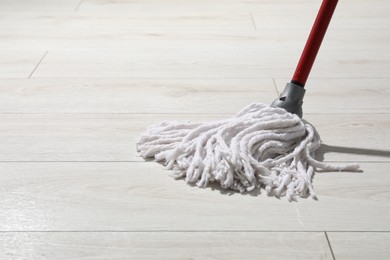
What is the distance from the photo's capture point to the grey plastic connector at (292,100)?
940 millimetres

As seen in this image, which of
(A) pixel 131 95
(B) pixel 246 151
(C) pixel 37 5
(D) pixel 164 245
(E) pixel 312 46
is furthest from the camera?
(C) pixel 37 5

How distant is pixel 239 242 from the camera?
713mm

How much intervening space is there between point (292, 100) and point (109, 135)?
31cm

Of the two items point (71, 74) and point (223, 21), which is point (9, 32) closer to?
point (71, 74)

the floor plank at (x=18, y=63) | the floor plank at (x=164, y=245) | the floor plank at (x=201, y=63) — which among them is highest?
the floor plank at (x=164, y=245)

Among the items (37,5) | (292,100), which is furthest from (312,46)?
(37,5)

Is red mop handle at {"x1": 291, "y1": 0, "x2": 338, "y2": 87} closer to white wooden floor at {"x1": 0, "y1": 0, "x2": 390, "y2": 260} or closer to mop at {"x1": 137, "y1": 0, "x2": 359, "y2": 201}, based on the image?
mop at {"x1": 137, "y1": 0, "x2": 359, "y2": 201}

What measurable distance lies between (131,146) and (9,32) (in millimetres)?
786

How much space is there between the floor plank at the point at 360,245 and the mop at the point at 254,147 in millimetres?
96

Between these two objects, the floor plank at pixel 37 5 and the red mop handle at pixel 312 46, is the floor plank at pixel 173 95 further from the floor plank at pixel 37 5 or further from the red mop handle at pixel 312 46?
the floor plank at pixel 37 5

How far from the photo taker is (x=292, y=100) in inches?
37.2

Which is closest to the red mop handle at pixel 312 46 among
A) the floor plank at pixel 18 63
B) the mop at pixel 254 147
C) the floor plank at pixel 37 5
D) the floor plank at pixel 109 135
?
the mop at pixel 254 147

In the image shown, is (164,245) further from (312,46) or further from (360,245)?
(312,46)

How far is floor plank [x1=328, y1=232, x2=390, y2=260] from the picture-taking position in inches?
27.2
